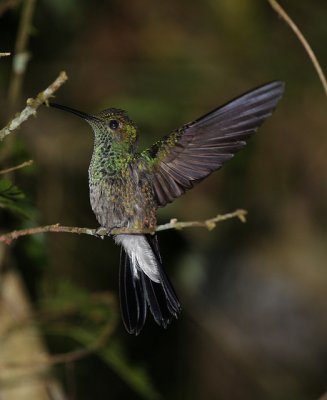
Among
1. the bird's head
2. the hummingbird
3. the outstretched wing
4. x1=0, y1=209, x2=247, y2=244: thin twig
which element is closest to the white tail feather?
the hummingbird

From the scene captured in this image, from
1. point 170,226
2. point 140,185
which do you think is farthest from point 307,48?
point 140,185

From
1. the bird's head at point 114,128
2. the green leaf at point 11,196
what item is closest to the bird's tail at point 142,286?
the bird's head at point 114,128

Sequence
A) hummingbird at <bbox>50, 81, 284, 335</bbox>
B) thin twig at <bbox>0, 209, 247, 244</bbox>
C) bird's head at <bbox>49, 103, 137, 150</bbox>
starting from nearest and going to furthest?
thin twig at <bbox>0, 209, 247, 244</bbox> → hummingbird at <bbox>50, 81, 284, 335</bbox> → bird's head at <bbox>49, 103, 137, 150</bbox>

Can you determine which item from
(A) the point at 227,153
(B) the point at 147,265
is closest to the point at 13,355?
(B) the point at 147,265

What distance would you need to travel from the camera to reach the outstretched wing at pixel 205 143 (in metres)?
2.20

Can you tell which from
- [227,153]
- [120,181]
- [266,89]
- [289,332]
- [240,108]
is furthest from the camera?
[289,332]

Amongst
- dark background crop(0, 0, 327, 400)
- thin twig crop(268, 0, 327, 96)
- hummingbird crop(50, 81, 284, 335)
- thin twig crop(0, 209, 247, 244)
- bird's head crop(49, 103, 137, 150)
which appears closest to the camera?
thin twig crop(0, 209, 247, 244)

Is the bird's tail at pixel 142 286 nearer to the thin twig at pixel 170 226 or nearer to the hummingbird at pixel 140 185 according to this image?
the hummingbird at pixel 140 185

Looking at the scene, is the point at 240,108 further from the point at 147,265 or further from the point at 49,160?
the point at 49,160

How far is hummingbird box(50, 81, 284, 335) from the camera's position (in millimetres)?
2611

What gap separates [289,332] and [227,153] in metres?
3.74

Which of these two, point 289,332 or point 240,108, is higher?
point 240,108

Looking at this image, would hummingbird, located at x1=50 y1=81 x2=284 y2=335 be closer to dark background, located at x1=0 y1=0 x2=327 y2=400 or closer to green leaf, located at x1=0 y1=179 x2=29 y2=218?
green leaf, located at x1=0 y1=179 x2=29 y2=218

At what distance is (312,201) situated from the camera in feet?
21.9
